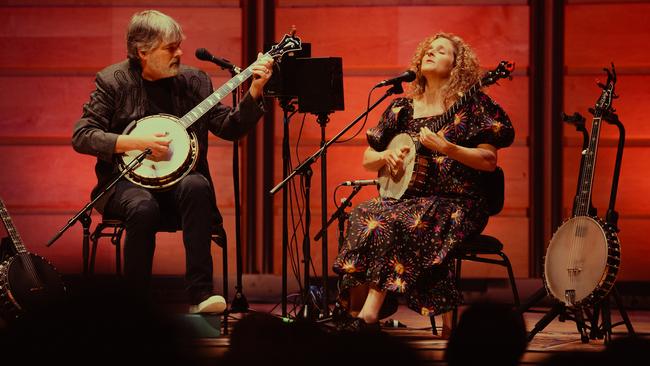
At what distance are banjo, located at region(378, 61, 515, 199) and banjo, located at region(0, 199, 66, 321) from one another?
1.47 m

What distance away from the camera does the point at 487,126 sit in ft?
12.9

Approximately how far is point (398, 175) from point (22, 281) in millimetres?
1683

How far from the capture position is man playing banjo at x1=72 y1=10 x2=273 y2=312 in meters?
3.62

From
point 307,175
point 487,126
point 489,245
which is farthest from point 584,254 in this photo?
point 307,175

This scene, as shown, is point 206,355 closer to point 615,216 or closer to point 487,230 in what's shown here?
point 615,216

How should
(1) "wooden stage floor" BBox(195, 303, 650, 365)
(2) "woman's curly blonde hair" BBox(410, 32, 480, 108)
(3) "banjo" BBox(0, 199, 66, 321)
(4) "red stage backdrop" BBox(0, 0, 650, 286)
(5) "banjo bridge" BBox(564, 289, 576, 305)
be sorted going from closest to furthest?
1. (1) "wooden stage floor" BBox(195, 303, 650, 365)
2. (5) "banjo bridge" BBox(564, 289, 576, 305)
3. (3) "banjo" BBox(0, 199, 66, 321)
4. (2) "woman's curly blonde hair" BBox(410, 32, 480, 108)
5. (4) "red stage backdrop" BBox(0, 0, 650, 286)

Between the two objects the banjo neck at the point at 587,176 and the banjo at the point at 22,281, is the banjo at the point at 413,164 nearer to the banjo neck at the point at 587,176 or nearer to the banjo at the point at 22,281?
the banjo neck at the point at 587,176

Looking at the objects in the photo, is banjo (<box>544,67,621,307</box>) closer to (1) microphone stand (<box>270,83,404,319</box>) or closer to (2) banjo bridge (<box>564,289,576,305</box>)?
(2) banjo bridge (<box>564,289,576,305</box>)

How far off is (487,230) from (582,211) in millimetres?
1732

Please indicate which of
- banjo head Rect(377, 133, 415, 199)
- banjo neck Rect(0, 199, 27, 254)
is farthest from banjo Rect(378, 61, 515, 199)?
banjo neck Rect(0, 199, 27, 254)

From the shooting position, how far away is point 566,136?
5281mm

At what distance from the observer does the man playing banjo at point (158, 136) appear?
362cm

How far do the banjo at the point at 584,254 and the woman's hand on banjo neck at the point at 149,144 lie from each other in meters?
1.64

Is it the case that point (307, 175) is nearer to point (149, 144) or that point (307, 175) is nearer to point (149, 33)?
point (149, 144)
